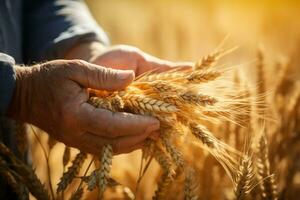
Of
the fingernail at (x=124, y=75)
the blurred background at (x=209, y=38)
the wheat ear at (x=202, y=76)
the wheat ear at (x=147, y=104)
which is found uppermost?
the wheat ear at (x=202, y=76)

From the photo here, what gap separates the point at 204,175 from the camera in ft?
7.85

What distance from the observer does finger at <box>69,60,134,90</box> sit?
1.69 m

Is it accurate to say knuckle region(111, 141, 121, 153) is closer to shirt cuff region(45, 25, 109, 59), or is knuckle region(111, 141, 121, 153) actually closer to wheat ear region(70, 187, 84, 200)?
wheat ear region(70, 187, 84, 200)

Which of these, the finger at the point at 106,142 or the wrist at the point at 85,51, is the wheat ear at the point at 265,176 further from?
the wrist at the point at 85,51

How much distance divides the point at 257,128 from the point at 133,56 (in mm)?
587

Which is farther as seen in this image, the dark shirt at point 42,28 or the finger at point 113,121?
the dark shirt at point 42,28

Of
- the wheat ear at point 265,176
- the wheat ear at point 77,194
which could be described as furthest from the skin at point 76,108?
the wheat ear at point 265,176

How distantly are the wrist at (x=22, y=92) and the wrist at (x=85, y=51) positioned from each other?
623 mm

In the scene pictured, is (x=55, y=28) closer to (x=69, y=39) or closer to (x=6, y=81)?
(x=69, y=39)

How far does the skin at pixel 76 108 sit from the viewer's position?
5.51 ft

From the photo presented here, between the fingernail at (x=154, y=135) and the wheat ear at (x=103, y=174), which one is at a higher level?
the fingernail at (x=154, y=135)

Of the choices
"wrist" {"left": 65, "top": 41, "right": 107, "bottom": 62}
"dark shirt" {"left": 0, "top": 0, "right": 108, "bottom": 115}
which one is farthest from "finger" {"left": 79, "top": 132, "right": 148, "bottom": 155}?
"wrist" {"left": 65, "top": 41, "right": 107, "bottom": 62}

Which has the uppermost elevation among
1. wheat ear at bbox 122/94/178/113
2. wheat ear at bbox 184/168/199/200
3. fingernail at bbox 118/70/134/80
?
fingernail at bbox 118/70/134/80

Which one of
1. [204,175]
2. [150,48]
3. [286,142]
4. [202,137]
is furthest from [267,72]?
[150,48]
